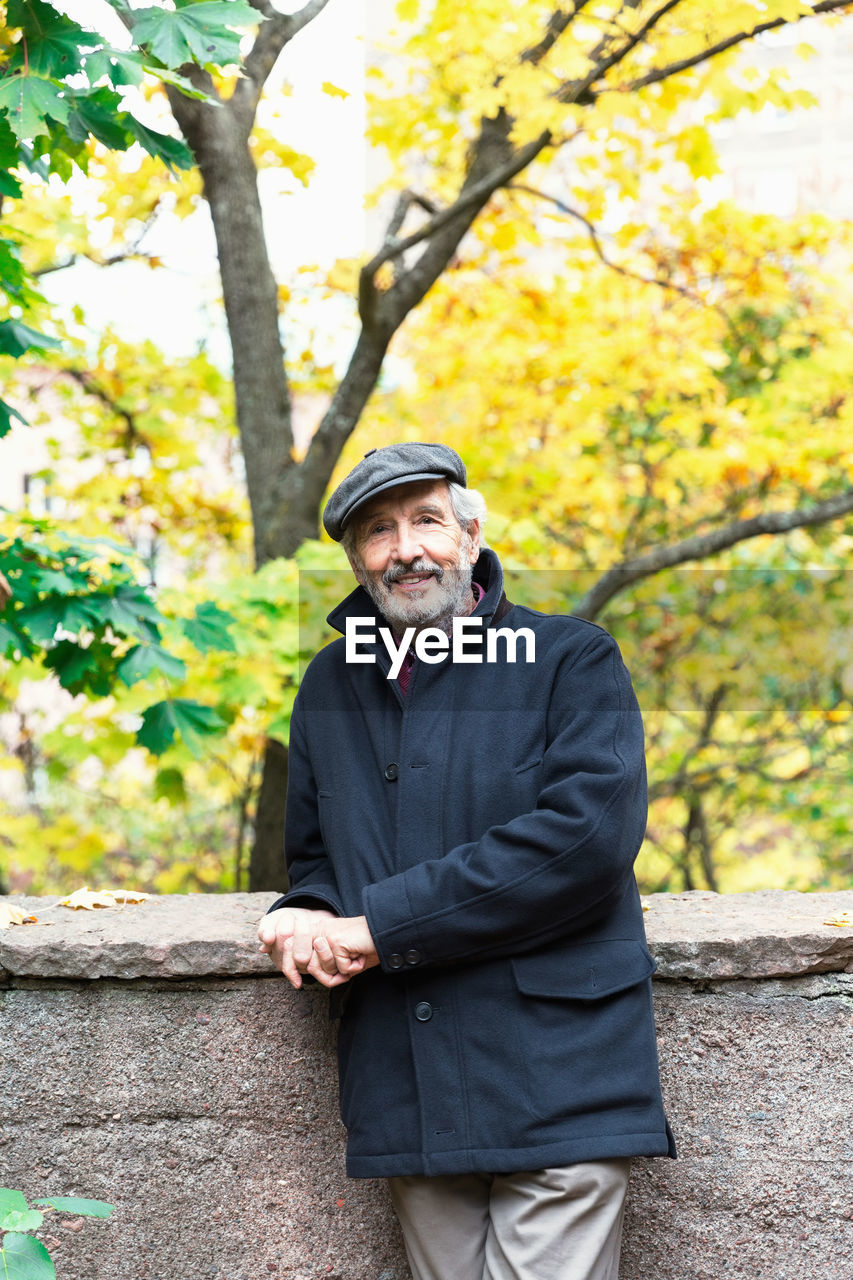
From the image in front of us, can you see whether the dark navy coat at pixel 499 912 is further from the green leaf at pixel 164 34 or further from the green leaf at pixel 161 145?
the green leaf at pixel 161 145

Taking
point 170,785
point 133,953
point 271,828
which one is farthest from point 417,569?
point 271,828

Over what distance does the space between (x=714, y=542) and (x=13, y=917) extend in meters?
4.36

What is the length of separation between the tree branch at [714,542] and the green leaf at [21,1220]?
14.5ft

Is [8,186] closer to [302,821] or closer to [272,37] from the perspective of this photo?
[302,821]

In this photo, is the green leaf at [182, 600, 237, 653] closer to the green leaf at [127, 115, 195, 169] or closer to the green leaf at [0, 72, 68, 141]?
the green leaf at [127, 115, 195, 169]

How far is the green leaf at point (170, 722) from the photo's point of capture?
336cm

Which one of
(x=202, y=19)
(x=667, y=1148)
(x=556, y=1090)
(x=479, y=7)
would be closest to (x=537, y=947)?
(x=556, y=1090)

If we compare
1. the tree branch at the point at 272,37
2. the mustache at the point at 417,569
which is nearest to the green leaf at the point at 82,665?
the mustache at the point at 417,569

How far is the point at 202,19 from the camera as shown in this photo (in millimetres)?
2197

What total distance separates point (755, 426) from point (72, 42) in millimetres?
5362

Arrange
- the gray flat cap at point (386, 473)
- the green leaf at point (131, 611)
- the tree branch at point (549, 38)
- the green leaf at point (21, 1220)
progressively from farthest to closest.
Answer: the tree branch at point (549, 38) < the green leaf at point (131, 611) < the gray flat cap at point (386, 473) < the green leaf at point (21, 1220)

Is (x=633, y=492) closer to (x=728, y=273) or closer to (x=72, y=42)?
(x=728, y=273)

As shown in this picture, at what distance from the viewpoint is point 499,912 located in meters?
1.67

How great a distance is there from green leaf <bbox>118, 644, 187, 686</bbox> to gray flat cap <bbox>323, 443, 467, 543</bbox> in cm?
134
